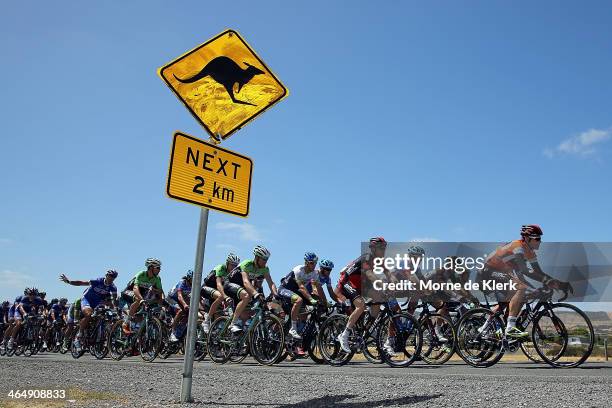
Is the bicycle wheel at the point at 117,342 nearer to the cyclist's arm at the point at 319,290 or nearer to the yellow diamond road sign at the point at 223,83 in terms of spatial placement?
the cyclist's arm at the point at 319,290

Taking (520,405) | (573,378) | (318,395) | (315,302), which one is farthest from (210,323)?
(520,405)

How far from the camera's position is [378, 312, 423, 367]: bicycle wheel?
9.70 metres

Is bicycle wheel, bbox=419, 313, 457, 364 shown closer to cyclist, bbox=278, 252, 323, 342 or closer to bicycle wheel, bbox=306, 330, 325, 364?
bicycle wheel, bbox=306, 330, 325, 364

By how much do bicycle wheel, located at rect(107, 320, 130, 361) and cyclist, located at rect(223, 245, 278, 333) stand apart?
10.4 ft

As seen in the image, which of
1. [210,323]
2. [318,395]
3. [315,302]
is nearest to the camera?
[318,395]

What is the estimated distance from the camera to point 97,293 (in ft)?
47.7

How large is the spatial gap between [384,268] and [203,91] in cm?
587

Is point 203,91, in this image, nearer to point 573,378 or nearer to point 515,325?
point 573,378

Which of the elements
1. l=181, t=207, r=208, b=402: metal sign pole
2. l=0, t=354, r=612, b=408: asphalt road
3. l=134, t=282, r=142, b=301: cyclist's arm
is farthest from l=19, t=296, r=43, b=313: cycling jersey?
l=181, t=207, r=208, b=402: metal sign pole

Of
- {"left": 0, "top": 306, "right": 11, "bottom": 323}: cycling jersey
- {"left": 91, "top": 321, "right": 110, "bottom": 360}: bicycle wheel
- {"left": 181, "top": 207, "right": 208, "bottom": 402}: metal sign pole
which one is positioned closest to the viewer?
{"left": 181, "top": 207, "right": 208, "bottom": 402}: metal sign pole

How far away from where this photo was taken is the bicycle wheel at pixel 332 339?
10.2 m

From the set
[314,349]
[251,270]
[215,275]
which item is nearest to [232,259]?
[215,275]

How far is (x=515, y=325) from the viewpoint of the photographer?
867 centimetres

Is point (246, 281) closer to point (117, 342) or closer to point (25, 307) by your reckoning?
point (117, 342)
